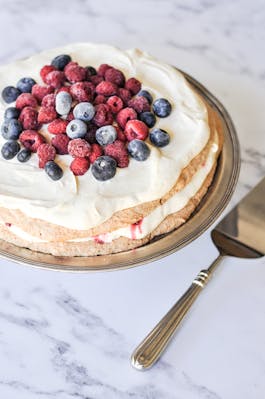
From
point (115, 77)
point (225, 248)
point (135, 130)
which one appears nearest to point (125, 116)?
point (135, 130)

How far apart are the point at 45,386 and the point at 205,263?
1.56 ft

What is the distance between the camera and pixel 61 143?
4.40 ft

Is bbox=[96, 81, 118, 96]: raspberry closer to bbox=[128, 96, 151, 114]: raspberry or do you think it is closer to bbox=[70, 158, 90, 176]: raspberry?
bbox=[128, 96, 151, 114]: raspberry

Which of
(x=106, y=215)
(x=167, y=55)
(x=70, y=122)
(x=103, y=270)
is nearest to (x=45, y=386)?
(x=103, y=270)

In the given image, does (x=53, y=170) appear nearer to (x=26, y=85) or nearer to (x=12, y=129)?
(x=12, y=129)

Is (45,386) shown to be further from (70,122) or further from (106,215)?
(70,122)

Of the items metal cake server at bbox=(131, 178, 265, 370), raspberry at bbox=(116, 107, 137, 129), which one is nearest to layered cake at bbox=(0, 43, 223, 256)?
raspberry at bbox=(116, 107, 137, 129)

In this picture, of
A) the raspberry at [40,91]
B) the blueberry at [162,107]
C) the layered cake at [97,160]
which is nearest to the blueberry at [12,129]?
the layered cake at [97,160]

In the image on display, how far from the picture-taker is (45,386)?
4.26 feet

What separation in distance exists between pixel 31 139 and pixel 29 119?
52mm

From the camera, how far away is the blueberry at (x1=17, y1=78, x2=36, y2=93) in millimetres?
1485

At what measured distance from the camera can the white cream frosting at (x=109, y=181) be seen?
4.14 feet

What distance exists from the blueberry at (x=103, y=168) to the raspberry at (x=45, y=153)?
0.32ft

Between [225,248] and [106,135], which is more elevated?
[106,135]
